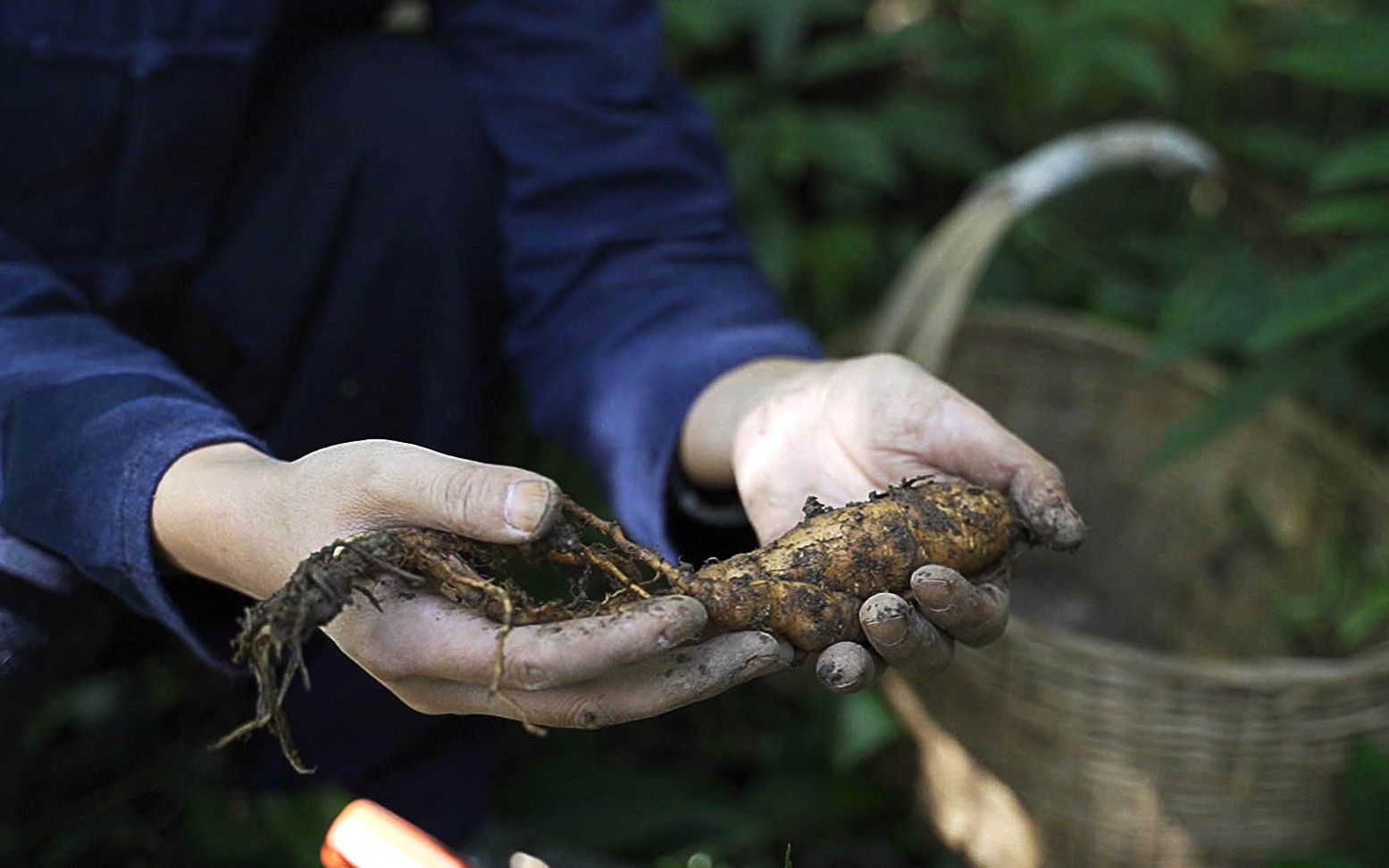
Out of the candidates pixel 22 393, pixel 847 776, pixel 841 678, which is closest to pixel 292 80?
pixel 22 393

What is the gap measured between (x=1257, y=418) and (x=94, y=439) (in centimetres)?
210

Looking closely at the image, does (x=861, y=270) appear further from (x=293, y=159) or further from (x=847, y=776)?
(x=293, y=159)

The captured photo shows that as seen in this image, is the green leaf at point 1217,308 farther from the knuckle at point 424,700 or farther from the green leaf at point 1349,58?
the knuckle at point 424,700

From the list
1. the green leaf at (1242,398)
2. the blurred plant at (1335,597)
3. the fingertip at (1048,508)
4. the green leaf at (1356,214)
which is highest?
the green leaf at (1356,214)

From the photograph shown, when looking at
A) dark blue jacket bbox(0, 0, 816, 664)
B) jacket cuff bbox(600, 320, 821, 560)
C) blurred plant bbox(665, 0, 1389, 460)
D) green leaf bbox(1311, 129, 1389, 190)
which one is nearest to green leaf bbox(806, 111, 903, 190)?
blurred plant bbox(665, 0, 1389, 460)

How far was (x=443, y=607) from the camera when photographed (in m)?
1.15

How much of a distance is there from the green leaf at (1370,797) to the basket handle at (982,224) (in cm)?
84

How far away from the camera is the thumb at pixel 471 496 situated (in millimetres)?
1073

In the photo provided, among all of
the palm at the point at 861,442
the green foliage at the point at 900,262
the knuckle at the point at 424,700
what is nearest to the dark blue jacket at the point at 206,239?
the palm at the point at 861,442

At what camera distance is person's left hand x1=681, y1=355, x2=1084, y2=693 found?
1351 mm

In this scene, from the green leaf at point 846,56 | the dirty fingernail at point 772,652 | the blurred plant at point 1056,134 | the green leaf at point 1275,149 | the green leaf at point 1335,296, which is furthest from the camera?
the green leaf at point 1275,149

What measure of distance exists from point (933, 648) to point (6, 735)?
115cm

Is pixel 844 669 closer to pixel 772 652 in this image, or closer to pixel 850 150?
pixel 772 652

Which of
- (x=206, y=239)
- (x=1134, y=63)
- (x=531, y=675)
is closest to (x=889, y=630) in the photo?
(x=531, y=675)
